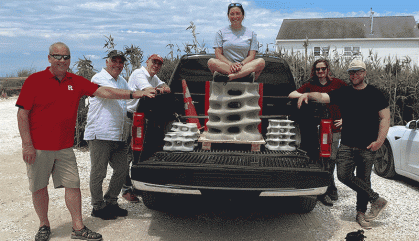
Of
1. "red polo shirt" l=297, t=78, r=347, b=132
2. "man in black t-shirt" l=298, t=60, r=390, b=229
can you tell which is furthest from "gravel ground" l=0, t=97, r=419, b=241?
"red polo shirt" l=297, t=78, r=347, b=132

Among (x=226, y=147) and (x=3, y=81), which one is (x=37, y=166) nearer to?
(x=226, y=147)

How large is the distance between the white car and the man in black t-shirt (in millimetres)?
1583

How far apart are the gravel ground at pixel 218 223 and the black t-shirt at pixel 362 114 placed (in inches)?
40.6

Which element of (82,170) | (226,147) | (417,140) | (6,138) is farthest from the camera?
(6,138)

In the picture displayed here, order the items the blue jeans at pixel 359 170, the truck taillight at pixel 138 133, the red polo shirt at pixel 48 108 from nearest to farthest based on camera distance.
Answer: the red polo shirt at pixel 48 108 → the truck taillight at pixel 138 133 → the blue jeans at pixel 359 170

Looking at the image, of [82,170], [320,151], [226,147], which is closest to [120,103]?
[226,147]

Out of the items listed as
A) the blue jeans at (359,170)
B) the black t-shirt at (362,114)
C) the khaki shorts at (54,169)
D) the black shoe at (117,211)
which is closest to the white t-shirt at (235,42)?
the black t-shirt at (362,114)

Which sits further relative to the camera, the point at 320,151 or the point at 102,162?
the point at 102,162

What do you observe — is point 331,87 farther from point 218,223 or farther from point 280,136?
point 218,223

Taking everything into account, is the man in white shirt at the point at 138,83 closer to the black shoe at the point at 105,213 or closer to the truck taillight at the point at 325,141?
the black shoe at the point at 105,213

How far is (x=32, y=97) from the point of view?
3.49 meters

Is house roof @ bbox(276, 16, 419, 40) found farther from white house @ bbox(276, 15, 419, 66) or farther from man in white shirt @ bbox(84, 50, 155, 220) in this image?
man in white shirt @ bbox(84, 50, 155, 220)

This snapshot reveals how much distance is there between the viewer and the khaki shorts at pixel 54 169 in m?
3.64

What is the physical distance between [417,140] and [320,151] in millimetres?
2759
